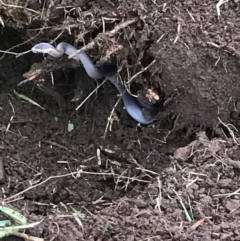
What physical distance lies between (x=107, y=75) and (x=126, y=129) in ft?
0.95

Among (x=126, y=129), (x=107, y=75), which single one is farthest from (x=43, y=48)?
(x=126, y=129)

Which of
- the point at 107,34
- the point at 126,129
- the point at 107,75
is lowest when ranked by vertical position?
the point at 126,129

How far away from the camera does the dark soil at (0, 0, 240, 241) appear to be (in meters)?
2.18

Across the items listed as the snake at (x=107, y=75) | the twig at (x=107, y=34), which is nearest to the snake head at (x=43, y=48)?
the snake at (x=107, y=75)

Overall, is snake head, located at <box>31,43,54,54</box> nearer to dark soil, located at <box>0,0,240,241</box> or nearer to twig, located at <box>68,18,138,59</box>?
dark soil, located at <box>0,0,240,241</box>

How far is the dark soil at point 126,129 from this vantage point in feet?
7.15

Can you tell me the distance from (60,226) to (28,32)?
38.2 inches

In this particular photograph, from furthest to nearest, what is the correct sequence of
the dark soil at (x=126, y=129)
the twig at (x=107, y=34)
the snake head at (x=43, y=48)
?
the snake head at (x=43, y=48), the twig at (x=107, y=34), the dark soil at (x=126, y=129)

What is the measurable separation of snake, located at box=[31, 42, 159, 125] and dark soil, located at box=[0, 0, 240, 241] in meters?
0.05

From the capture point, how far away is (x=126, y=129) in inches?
110

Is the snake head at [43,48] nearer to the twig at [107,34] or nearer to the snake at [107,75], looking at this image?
the snake at [107,75]

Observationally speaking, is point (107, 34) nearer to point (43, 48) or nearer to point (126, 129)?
point (43, 48)

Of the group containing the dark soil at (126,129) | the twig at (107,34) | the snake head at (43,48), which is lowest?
the dark soil at (126,129)

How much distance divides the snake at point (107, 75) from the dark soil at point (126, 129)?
5 cm
